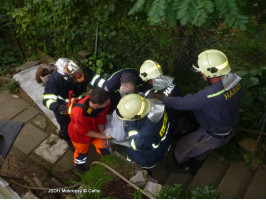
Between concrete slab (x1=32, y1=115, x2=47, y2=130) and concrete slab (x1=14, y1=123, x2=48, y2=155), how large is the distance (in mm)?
90

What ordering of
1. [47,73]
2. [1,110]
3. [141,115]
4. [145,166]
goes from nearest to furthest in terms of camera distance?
[141,115], [145,166], [1,110], [47,73]

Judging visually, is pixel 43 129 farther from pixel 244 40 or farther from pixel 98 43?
pixel 244 40

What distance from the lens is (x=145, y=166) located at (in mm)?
2918

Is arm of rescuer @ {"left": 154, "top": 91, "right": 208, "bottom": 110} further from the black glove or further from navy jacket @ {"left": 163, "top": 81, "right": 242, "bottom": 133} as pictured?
the black glove

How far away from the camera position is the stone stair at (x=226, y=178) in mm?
3137

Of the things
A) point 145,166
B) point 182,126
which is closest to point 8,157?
point 145,166

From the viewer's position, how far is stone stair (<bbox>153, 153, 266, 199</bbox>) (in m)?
3.14

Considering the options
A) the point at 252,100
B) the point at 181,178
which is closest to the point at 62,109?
the point at 181,178

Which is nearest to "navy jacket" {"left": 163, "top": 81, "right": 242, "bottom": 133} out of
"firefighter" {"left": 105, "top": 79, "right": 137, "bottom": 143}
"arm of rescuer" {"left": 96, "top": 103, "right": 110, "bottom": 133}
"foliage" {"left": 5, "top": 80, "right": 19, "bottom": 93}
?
"firefighter" {"left": 105, "top": 79, "right": 137, "bottom": 143}

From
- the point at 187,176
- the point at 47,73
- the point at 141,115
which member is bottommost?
the point at 187,176

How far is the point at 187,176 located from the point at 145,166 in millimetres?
1155

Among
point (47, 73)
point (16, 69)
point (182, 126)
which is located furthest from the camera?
point (16, 69)

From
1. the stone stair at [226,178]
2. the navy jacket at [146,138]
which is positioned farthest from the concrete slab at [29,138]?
the stone stair at [226,178]

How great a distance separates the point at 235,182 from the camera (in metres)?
3.28
